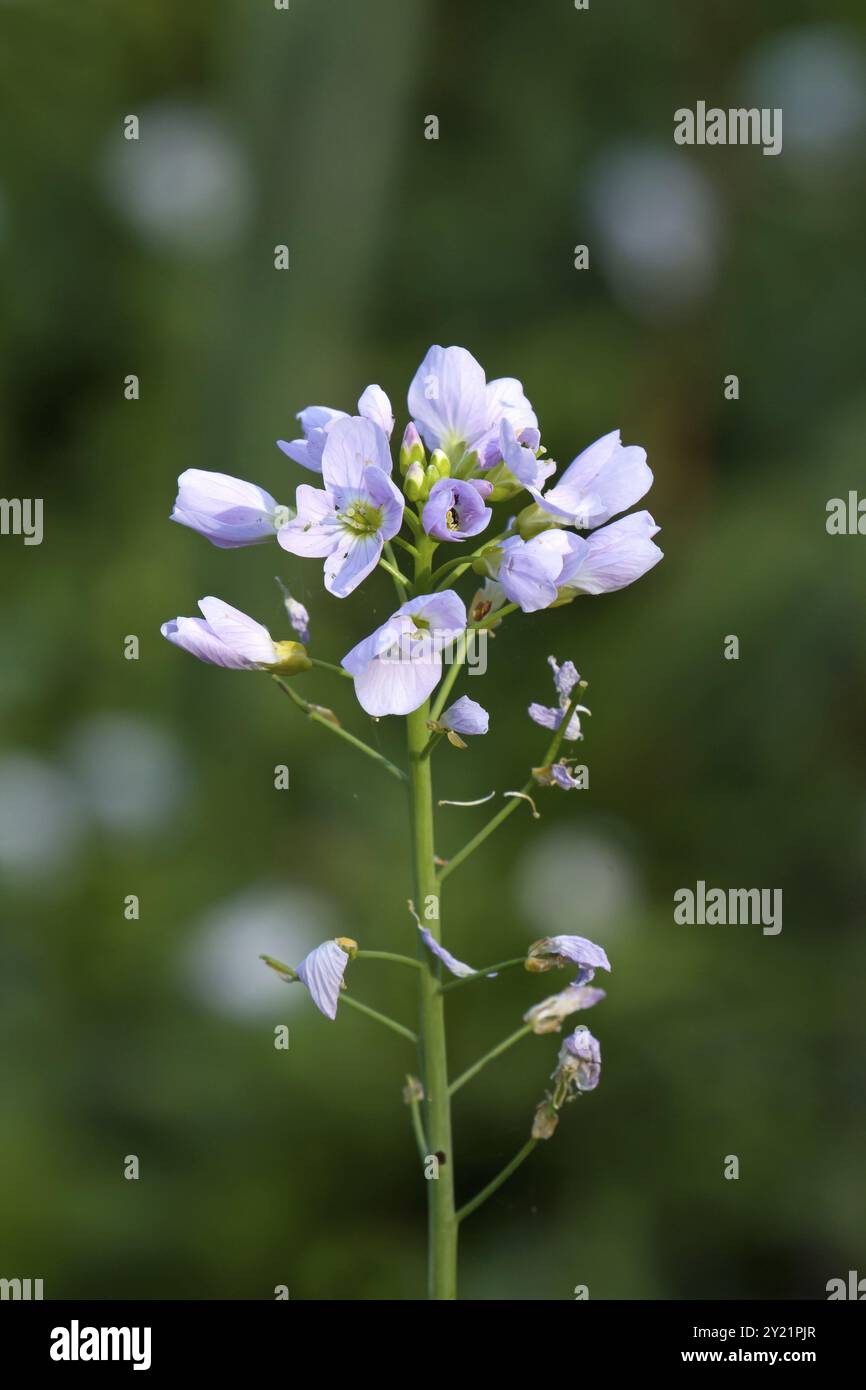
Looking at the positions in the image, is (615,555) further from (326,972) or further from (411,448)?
(326,972)

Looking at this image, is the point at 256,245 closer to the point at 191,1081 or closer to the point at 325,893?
the point at 325,893

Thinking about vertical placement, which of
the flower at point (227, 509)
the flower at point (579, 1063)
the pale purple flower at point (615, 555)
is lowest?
the flower at point (579, 1063)

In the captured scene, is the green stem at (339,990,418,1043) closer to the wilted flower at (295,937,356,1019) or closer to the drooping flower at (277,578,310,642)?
the wilted flower at (295,937,356,1019)

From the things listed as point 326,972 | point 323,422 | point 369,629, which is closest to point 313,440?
point 323,422

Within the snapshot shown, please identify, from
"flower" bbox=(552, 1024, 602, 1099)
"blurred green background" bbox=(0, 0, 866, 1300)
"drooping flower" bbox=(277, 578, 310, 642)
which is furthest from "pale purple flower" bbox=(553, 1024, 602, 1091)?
"blurred green background" bbox=(0, 0, 866, 1300)

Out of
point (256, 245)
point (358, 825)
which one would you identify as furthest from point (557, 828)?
point (256, 245)

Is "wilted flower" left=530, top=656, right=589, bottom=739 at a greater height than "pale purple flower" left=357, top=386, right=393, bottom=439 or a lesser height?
lesser

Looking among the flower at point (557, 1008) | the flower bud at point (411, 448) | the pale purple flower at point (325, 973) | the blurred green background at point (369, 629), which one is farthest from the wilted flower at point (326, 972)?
the blurred green background at point (369, 629)

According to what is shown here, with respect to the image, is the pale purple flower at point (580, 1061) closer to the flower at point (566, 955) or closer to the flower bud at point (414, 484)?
the flower at point (566, 955)
